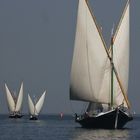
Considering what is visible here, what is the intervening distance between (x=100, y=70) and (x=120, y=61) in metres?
3.19

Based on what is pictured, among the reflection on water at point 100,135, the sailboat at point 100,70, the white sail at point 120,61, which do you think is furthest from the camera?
the white sail at point 120,61

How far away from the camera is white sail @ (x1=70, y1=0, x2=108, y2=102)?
124 m

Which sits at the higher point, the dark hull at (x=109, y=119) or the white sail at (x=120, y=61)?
the white sail at (x=120, y=61)

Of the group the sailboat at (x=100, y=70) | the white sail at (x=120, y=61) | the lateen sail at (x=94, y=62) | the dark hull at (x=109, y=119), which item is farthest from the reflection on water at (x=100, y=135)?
the white sail at (x=120, y=61)

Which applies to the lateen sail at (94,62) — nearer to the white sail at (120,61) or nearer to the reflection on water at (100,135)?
the white sail at (120,61)

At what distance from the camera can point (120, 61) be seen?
126188mm

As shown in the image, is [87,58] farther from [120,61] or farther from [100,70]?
[120,61]

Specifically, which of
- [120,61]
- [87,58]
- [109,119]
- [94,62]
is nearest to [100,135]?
[109,119]

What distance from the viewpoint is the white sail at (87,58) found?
124 meters

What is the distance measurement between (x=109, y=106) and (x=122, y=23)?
12296mm

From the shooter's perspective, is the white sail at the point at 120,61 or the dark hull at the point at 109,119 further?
the white sail at the point at 120,61

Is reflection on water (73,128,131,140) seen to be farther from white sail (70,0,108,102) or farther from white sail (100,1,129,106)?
white sail (100,1,129,106)

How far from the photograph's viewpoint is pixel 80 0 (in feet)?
415

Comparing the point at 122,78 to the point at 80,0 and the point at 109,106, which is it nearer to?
the point at 109,106
